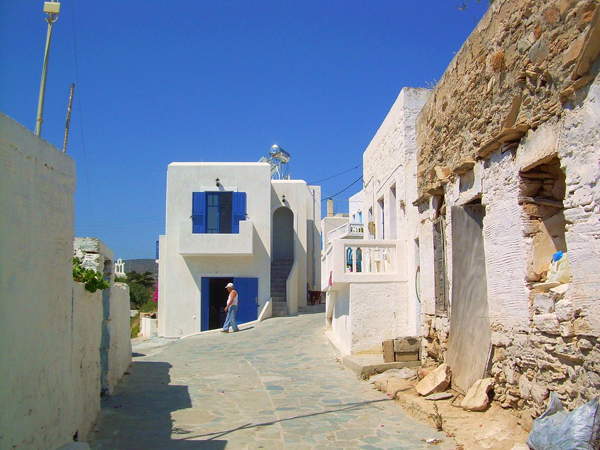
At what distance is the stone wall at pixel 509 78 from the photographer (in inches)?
193

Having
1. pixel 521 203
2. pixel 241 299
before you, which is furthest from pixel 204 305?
pixel 521 203

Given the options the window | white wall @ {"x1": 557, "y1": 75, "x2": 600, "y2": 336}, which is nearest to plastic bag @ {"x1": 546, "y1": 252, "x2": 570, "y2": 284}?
white wall @ {"x1": 557, "y1": 75, "x2": 600, "y2": 336}

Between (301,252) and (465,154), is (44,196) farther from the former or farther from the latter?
(301,252)

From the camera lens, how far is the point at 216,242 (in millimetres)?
21391

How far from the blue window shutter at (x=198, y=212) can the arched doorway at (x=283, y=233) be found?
16.9 ft

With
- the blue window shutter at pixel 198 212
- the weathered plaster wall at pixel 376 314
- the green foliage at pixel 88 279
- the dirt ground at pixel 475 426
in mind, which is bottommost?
the dirt ground at pixel 475 426

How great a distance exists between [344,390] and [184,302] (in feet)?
44.7

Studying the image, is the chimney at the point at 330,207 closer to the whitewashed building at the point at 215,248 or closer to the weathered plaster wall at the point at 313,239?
the weathered plaster wall at the point at 313,239

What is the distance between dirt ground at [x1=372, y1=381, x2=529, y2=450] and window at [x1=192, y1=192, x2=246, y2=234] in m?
15.7

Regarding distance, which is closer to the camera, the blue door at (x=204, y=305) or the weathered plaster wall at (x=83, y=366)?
the weathered plaster wall at (x=83, y=366)

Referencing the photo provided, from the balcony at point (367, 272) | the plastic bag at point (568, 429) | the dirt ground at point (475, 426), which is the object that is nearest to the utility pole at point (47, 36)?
the balcony at point (367, 272)

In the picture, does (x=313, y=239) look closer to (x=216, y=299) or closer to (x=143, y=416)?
(x=216, y=299)

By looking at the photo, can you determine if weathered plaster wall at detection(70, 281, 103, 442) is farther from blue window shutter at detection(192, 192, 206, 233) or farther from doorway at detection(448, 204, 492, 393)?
blue window shutter at detection(192, 192, 206, 233)

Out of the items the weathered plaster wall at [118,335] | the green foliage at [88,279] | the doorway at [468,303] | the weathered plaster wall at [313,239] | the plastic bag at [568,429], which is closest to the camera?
the plastic bag at [568,429]
